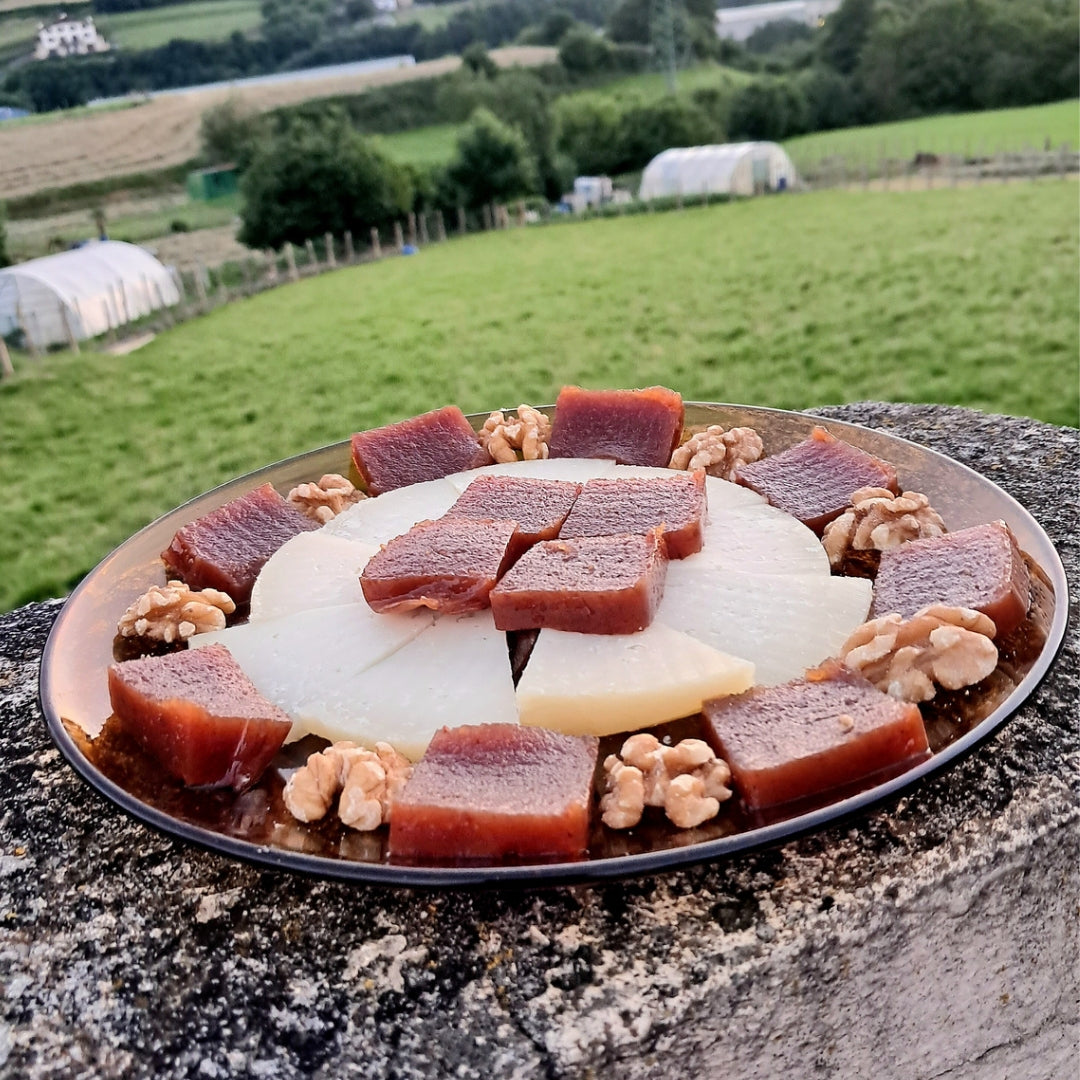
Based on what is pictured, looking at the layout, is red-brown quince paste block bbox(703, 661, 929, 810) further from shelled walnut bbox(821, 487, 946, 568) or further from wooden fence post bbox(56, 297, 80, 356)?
wooden fence post bbox(56, 297, 80, 356)

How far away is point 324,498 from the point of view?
1729mm

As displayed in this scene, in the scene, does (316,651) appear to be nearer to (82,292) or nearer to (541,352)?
(541,352)

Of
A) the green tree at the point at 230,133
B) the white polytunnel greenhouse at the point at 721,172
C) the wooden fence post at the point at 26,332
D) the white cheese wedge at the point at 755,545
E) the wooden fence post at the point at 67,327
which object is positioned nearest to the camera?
the white cheese wedge at the point at 755,545

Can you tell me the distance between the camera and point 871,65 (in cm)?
1891

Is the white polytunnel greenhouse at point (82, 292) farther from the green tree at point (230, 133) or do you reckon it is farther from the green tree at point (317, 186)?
the green tree at point (317, 186)

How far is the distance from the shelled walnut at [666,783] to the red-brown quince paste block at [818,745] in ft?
0.08

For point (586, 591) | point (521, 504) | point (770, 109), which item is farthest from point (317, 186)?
point (586, 591)

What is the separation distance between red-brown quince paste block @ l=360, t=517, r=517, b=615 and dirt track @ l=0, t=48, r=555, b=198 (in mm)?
8493

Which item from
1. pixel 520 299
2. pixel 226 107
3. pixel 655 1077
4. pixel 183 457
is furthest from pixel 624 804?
pixel 226 107

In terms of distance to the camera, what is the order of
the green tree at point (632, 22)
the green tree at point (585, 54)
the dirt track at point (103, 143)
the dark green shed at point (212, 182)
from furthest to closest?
the green tree at point (585, 54)
the green tree at point (632, 22)
the dark green shed at point (212, 182)
the dirt track at point (103, 143)

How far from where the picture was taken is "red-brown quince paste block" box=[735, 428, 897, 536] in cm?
153

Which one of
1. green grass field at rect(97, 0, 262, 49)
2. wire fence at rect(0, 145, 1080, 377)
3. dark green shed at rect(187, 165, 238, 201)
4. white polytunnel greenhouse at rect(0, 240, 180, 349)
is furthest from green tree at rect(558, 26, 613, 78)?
white polytunnel greenhouse at rect(0, 240, 180, 349)

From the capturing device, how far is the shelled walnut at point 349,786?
0.98 meters

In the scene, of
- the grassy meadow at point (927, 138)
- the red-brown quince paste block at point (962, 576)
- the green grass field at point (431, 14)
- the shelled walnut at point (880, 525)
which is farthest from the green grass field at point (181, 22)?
the red-brown quince paste block at point (962, 576)
